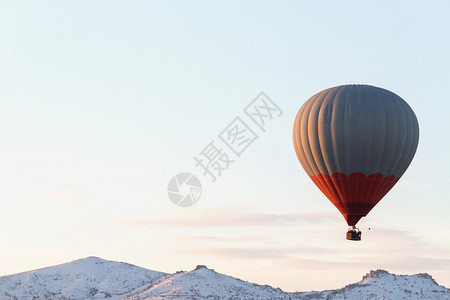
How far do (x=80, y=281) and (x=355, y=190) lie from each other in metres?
112

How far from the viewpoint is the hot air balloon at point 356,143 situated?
253 feet

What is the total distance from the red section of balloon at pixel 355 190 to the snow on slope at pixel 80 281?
95.9 meters

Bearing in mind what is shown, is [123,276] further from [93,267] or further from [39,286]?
[39,286]

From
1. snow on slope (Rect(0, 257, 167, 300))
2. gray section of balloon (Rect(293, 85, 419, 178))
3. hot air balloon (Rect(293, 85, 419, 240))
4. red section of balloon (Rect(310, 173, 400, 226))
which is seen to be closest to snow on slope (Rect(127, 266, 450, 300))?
snow on slope (Rect(0, 257, 167, 300))

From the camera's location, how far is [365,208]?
79.2 m

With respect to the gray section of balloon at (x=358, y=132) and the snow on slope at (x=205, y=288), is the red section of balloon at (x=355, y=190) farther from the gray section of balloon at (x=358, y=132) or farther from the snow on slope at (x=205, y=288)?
the snow on slope at (x=205, y=288)

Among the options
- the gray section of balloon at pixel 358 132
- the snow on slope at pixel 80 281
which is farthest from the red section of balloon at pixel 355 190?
the snow on slope at pixel 80 281

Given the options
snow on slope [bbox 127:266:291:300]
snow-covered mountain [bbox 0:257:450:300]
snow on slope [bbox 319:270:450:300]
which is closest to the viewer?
snow on slope [bbox 127:266:291:300]

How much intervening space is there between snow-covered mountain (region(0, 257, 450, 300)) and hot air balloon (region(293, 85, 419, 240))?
269ft

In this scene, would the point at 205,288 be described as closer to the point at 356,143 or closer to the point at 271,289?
the point at 271,289

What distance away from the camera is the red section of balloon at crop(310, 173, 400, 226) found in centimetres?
7812

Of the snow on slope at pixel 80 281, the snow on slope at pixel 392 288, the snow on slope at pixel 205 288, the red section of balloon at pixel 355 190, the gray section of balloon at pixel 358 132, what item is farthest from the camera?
the snow on slope at pixel 392 288

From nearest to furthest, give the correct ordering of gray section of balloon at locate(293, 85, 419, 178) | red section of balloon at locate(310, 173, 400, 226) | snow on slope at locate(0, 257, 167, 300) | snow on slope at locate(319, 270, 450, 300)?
gray section of balloon at locate(293, 85, 419, 178) → red section of balloon at locate(310, 173, 400, 226) → snow on slope at locate(0, 257, 167, 300) → snow on slope at locate(319, 270, 450, 300)

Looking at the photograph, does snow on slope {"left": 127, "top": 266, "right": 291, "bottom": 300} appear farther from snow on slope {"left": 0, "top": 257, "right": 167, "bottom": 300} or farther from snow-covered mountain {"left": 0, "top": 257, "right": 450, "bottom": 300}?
snow on slope {"left": 0, "top": 257, "right": 167, "bottom": 300}
